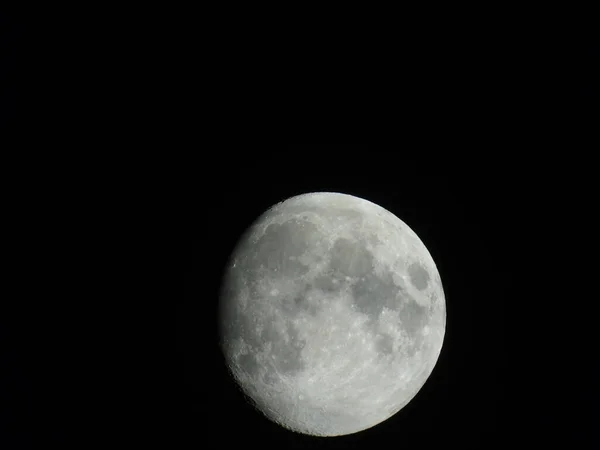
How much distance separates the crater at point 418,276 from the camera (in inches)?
155

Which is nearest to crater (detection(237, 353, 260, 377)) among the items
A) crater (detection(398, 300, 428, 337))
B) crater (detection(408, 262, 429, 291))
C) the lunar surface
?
the lunar surface

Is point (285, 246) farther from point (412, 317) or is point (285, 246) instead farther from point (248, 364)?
point (412, 317)

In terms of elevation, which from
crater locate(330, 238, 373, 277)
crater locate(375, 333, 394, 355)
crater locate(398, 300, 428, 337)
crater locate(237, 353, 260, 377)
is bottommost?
crater locate(237, 353, 260, 377)

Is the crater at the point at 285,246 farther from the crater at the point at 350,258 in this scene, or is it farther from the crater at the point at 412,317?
the crater at the point at 412,317

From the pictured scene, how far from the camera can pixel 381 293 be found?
3725mm

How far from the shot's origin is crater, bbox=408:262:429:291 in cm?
393

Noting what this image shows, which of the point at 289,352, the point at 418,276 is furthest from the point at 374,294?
the point at 289,352

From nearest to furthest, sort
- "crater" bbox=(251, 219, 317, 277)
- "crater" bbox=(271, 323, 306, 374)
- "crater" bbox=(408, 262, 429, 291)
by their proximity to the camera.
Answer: "crater" bbox=(271, 323, 306, 374) → "crater" bbox=(251, 219, 317, 277) → "crater" bbox=(408, 262, 429, 291)

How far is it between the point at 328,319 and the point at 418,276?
0.87 m

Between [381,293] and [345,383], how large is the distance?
2.29ft

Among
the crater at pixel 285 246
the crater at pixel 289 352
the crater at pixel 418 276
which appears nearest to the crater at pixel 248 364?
the crater at pixel 289 352

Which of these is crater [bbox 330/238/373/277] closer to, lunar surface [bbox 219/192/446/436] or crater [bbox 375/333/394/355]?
lunar surface [bbox 219/192/446/436]

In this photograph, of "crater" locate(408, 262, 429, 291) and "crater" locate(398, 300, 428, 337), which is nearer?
"crater" locate(398, 300, 428, 337)

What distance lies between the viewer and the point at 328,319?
359cm
